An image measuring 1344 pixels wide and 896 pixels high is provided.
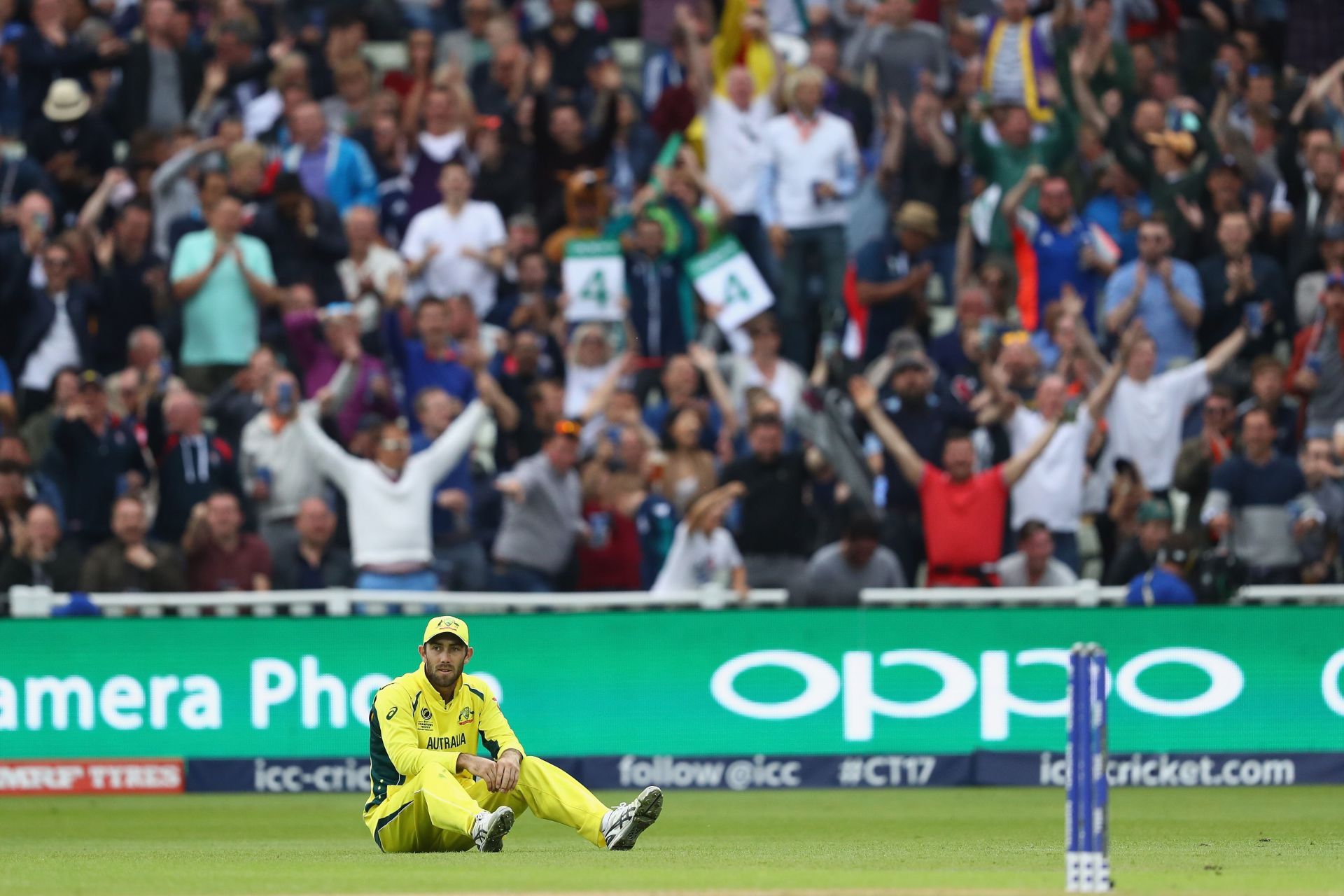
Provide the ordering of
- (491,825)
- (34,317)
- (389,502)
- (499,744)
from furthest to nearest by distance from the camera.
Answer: (34,317), (389,502), (499,744), (491,825)

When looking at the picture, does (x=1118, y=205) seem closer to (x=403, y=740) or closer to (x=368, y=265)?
(x=368, y=265)

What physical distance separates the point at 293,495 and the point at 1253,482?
760 centimetres

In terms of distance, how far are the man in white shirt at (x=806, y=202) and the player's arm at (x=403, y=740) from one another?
31.7ft

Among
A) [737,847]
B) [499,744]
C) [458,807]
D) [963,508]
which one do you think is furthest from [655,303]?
[458,807]

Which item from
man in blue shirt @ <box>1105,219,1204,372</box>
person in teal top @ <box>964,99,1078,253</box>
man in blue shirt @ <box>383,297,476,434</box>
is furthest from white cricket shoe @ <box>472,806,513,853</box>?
person in teal top @ <box>964,99,1078,253</box>

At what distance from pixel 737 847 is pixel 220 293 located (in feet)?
29.9

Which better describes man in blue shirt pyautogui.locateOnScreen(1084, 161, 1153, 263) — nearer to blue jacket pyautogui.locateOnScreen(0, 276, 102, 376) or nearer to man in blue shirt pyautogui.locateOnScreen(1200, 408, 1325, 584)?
man in blue shirt pyautogui.locateOnScreen(1200, 408, 1325, 584)

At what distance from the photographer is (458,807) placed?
1177 centimetres

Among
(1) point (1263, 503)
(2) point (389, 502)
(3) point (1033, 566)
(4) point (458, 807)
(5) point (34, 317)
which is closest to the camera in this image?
(4) point (458, 807)

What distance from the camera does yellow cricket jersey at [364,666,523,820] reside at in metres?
12.1

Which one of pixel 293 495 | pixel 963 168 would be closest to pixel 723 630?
pixel 293 495

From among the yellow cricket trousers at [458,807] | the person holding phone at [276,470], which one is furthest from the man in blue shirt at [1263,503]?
the yellow cricket trousers at [458,807]

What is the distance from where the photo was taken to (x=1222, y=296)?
819 inches

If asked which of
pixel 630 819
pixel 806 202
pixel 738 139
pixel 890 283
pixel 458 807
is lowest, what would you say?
pixel 630 819
